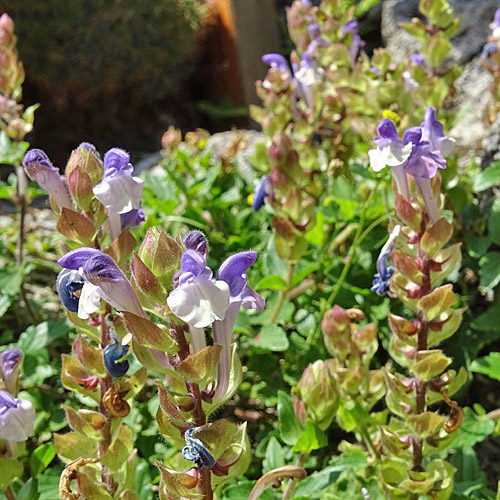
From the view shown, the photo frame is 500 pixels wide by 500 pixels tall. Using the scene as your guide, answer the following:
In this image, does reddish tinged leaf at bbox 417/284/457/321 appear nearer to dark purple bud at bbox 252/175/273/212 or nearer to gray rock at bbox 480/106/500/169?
dark purple bud at bbox 252/175/273/212

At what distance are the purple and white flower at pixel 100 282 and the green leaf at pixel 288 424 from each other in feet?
1.41

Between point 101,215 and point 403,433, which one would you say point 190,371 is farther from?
point 403,433

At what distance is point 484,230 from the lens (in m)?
1.58

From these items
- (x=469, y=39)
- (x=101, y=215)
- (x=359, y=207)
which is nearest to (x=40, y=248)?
(x=359, y=207)

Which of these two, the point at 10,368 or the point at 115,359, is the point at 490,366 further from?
the point at 10,368

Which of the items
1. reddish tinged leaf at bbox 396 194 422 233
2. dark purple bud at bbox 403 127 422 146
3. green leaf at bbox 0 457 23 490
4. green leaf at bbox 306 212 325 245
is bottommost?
green leaf at bbox 306 212 325 245

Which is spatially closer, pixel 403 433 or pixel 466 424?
pixel 403 433

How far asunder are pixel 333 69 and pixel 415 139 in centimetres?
94

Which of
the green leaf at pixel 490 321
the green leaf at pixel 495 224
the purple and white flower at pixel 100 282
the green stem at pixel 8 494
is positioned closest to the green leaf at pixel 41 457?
the green stem at pixel 8 494

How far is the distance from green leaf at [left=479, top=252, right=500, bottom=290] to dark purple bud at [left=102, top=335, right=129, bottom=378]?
32.9 inches

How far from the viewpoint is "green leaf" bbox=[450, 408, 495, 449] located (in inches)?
44.3

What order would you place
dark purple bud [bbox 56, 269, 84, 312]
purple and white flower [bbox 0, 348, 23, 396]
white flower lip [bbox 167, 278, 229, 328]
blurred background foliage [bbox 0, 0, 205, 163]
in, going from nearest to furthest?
white flower lip [bbox 167, 278, 229, 328]
dark purple bud [bbox 56, 269, 84, 312]
purple and white flower [bbox 0, 348, 23, 396]
blurred background foliage [bbox 0, 0, 205, 163]

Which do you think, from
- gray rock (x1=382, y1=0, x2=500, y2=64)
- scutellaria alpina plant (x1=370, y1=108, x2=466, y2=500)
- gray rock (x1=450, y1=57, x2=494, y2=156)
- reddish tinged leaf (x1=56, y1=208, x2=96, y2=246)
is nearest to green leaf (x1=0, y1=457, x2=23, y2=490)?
reddish tinged leaf (x1=56, y1=208, x2=96, y2=246)

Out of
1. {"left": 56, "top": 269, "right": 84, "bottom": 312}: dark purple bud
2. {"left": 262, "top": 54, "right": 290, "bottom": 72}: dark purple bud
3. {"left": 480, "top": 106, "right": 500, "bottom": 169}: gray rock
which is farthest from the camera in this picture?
{"left": 262, "top": 54, "right": 290, "bottom": 72}: dark purple bud
